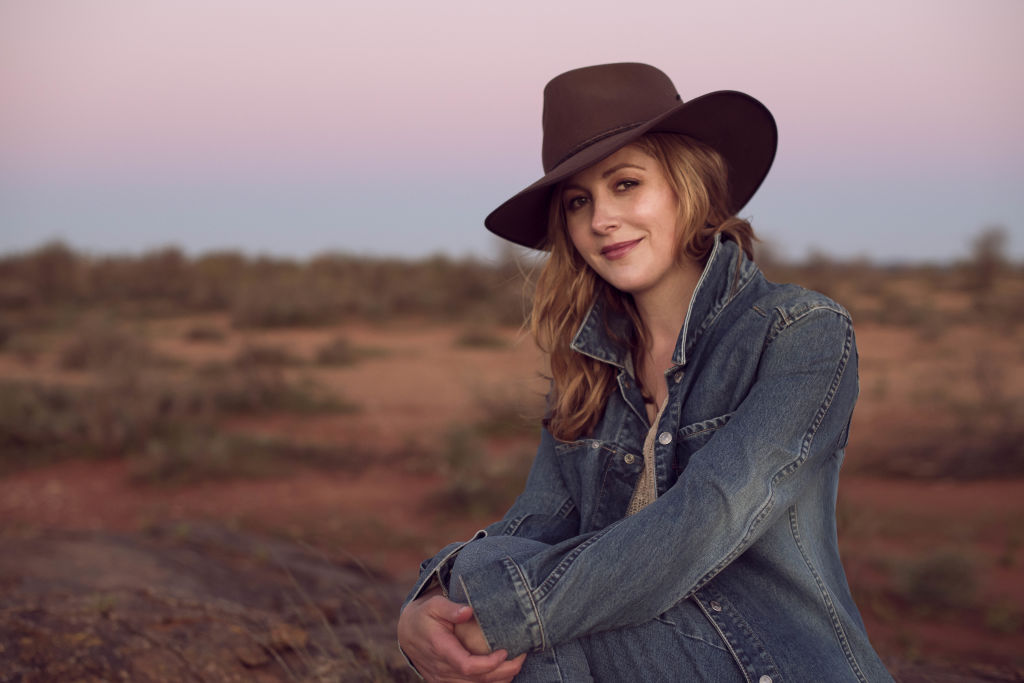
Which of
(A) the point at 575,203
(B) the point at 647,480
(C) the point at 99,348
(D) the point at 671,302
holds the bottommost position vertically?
(C) the point at 99,348

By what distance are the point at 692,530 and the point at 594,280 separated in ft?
3.14

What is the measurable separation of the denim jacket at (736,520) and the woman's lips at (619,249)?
0.21 meters

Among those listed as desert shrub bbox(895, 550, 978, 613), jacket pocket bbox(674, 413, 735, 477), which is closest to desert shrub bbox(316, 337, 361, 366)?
desert shrub bbox(895, 550, 978, 613)

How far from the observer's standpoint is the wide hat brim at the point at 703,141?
76.8 inches

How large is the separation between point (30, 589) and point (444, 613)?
2.37 m

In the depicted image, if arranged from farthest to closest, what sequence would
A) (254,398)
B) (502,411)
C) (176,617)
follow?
(254,398)
(502,411)
(176,617)

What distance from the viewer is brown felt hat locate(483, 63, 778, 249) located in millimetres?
1995

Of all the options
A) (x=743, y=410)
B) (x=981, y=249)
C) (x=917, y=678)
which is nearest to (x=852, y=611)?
(x=743, y=410)

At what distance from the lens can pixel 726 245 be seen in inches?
78.3

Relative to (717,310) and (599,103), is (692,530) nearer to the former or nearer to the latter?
(717,310)

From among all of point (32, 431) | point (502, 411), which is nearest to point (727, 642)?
point (502, 411)

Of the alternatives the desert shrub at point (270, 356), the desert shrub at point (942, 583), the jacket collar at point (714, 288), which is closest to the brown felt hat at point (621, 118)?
the jacket collar at point (714, 288)

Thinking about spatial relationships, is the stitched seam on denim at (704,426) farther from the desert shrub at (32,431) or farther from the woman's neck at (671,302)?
the desert shrub at (32,431)

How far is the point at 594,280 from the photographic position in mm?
2350
